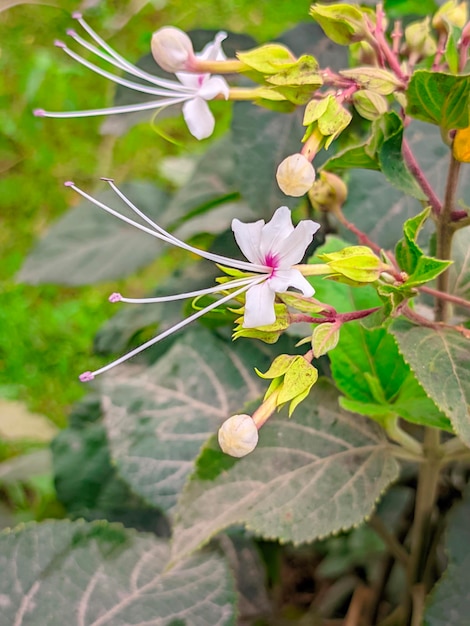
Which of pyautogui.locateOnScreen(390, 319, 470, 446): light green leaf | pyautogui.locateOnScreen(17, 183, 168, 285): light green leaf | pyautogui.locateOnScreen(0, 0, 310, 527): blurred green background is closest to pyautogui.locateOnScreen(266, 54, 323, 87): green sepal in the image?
pyautogui.locateOnScreen(390, 319, 470, 446): light green leaf

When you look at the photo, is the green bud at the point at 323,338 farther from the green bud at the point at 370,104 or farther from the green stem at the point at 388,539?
the green stem at the point at 388,539

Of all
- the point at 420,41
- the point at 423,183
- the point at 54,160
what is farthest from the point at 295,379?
the point at 54,160

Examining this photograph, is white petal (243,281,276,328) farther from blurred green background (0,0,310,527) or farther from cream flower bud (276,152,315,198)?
blurred green background (0,0,310,527)

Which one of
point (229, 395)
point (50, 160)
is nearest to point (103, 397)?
point (229, 395)

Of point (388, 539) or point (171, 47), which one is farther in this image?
point (388, 539)

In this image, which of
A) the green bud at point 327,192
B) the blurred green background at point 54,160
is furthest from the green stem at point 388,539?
the blurred green background at point 54,160

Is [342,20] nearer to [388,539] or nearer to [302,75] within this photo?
[302,75]
